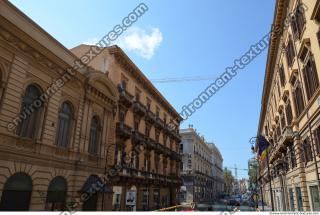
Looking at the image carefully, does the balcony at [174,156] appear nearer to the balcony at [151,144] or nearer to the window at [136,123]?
the balcony at [151,144]

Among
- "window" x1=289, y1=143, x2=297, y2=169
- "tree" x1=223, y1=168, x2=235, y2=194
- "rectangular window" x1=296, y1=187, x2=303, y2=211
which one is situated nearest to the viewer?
"rectangular window" x1=296, y1=187, x2=303, y2=211

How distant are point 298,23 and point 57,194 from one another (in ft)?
56.8

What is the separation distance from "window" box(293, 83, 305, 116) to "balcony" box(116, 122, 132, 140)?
46.6 feet

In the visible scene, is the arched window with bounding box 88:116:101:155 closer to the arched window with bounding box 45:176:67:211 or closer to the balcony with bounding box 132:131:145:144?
the arched window with bounding box 45:176:67:211

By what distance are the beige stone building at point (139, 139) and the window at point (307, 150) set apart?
14.5 metres

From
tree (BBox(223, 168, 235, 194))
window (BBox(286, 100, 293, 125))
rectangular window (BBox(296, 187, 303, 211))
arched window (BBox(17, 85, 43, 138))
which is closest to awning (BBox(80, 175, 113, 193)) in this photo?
arched window (BBox(17, 85, 43, 138))

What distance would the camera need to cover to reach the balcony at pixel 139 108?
27658mm

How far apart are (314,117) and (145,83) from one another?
840 inches

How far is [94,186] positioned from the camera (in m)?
17.9

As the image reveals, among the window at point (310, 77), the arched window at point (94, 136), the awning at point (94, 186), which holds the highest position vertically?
the window at point (310, 77)

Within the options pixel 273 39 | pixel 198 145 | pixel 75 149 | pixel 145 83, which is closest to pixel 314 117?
pixel 273 39

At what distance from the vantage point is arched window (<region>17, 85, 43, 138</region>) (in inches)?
534

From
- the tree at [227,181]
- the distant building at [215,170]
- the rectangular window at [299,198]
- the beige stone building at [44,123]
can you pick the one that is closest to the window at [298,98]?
the rectangular window at [299,198]

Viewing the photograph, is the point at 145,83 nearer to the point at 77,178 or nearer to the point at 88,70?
the point at 88,70
